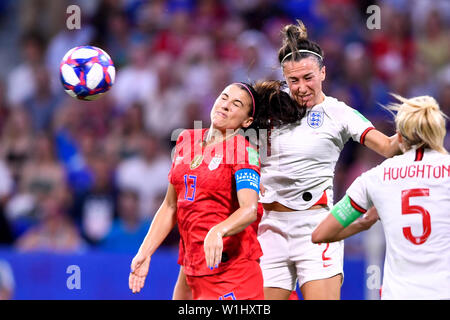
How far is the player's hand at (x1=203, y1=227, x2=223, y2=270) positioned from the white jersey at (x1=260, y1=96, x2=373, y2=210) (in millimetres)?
991

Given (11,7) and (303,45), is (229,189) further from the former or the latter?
(11,7)

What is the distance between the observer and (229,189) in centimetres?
426

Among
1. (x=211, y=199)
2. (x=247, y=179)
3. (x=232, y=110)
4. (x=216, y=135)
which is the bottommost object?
(x=211, y=199)

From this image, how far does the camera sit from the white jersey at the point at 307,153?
4.77m

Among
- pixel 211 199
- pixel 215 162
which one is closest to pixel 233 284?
pixel 211 199

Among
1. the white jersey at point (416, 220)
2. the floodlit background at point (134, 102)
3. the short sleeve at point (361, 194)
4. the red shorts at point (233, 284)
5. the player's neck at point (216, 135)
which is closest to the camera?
the white jersey at point (416, 220)

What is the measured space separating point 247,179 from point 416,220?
3.38 ft

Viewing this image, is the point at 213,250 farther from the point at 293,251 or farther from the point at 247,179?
the point at 293,251

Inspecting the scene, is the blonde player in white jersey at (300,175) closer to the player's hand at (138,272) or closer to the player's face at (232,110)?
the player's face at (232,110)

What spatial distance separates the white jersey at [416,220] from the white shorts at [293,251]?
1013 millimetres

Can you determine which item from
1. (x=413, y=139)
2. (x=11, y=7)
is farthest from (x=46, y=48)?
(x=413, y=139)

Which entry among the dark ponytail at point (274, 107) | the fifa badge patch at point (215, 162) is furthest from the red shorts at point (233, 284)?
the dark ponytail at point (274, 107)

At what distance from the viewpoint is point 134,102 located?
9.18 meters

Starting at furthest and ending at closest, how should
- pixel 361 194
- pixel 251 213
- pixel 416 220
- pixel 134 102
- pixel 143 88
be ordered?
pixel 143 88 < pixel 134 102 < pixel 251 213 < pixel 361 194 < pixel 416 220
